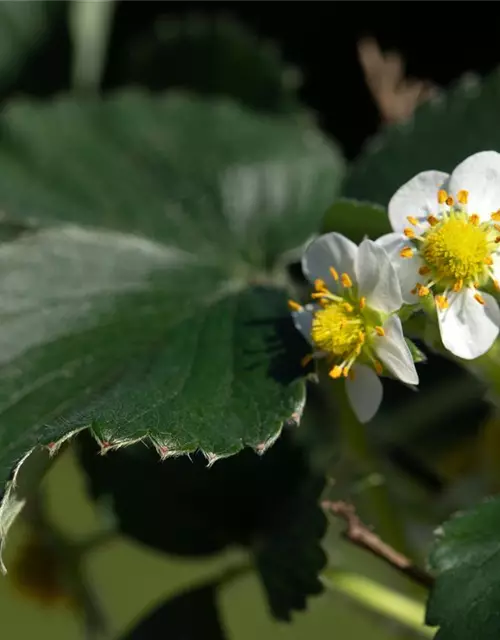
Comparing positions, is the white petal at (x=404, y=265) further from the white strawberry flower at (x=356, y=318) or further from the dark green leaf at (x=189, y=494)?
the dark green leaf at (x=189, y=494)

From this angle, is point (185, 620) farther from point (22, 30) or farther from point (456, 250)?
point (22, 30)

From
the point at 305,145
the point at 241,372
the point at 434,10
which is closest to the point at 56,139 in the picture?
the point at 305,145

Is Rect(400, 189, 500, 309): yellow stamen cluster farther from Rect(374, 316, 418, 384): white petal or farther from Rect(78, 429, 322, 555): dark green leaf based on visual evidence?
Rect(78, 429, 322, 555): dark green leaf

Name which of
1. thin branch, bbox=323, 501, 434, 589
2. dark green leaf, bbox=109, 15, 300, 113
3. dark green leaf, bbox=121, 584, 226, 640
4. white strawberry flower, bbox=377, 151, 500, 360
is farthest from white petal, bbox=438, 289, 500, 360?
dark green leaf, bbox=109, 15, 300, 113

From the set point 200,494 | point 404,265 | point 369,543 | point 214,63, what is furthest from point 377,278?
point 214,63

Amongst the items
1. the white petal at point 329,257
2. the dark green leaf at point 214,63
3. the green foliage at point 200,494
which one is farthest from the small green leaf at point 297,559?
the dark green leaf at point 214,63
